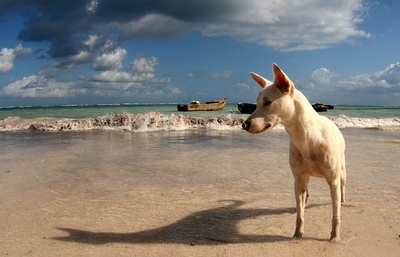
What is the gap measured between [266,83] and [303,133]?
662mm

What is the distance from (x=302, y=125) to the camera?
3.68 m

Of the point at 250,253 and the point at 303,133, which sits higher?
the point at 303,133

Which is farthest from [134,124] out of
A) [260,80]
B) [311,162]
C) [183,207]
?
[311,162]

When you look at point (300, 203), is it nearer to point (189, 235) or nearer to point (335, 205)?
point (335, 205)

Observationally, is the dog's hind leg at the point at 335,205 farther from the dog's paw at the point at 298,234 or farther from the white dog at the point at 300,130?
the dog's paw at the point at 298,234

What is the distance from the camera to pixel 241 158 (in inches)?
382

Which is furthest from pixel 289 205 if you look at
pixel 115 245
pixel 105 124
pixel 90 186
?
A: pixel 105 124

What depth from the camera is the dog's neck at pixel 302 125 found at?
3.63 m

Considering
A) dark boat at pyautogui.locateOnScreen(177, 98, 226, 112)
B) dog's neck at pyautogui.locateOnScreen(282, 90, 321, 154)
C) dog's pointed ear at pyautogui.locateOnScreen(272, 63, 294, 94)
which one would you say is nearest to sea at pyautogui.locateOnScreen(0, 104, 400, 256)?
dog's neck at pyautogui.locateOnScreen(282, 90, 321, 154)

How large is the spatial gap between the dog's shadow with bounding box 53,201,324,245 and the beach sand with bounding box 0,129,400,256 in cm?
1

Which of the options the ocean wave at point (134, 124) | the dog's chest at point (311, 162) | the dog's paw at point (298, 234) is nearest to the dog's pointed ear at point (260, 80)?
the dog's chest at point (311, 162)

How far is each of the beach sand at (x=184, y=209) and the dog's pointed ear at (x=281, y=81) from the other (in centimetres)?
169

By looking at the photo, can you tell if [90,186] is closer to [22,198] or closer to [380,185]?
[22,198]

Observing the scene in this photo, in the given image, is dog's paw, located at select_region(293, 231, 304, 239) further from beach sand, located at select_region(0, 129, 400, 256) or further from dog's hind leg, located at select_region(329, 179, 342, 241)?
dog's hind leg, located at select_region(329, 179, 342, 241)
